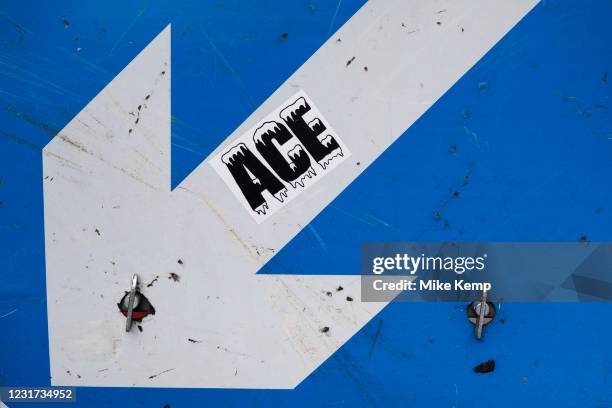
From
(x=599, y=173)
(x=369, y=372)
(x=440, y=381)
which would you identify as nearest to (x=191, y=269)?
(x=369, y=372)

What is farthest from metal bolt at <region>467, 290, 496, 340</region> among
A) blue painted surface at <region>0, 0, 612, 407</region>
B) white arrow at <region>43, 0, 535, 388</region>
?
white arrow at <region>43, 0, 535, 388</region>

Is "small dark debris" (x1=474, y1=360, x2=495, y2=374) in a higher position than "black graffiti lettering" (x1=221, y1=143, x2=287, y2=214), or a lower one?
lower

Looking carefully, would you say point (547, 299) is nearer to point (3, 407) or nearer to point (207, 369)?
point (207, 369)

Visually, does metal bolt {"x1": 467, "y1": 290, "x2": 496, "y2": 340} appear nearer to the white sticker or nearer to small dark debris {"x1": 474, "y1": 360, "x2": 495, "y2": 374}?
small dark debris {"x1": 474, "y1": 360, "x2": 495, "y2": 374}

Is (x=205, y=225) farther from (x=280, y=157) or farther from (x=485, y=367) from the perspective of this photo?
(x=485, y=367)

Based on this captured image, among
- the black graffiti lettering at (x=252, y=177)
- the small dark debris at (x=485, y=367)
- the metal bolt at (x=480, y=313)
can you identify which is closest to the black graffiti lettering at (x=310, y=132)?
the black graffiti lettering at (x=252, y=177)

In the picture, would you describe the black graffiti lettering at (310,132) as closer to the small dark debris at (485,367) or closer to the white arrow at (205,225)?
the white arrow at (205,225)
